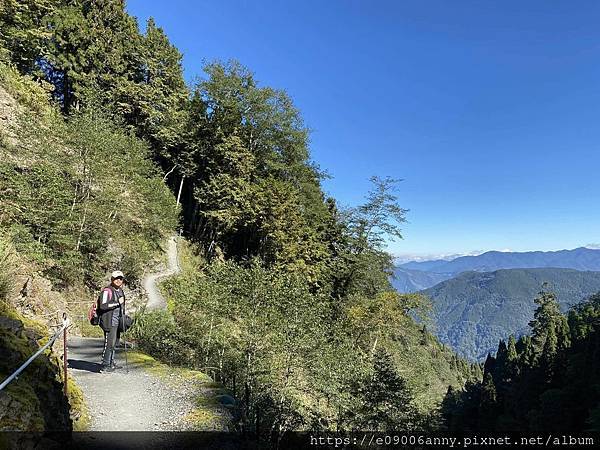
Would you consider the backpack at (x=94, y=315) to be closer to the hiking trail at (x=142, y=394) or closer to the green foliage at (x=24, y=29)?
the hiking trail at (x=142, y=394)

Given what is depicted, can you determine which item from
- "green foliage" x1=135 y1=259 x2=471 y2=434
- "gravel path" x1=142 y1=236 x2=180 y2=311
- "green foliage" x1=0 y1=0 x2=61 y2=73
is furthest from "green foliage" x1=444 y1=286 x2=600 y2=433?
"green foliage" x1=0 y1=0 x2=61 y2=73

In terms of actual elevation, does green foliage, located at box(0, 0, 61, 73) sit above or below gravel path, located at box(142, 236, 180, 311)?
above

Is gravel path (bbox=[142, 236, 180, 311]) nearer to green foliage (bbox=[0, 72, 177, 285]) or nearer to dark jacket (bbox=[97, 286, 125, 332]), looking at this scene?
green foliage (bbox=[0, 72, 177, 285])

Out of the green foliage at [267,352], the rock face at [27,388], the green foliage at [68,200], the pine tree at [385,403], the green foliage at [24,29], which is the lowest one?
the pine tree at [385,403]

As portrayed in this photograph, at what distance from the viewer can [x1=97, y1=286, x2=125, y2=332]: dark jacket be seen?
25.7 ft

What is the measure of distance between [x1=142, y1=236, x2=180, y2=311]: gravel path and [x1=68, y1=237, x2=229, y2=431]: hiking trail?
7.55 meters

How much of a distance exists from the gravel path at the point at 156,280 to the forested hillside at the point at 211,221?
108 cm

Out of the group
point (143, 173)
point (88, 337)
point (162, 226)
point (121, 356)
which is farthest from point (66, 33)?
point (121, 356)

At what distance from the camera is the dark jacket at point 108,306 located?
7820 millimetres

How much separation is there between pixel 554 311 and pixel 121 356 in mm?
69434

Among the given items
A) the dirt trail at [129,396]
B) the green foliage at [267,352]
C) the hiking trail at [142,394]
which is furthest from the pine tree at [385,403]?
the dirt trail at [129,396]

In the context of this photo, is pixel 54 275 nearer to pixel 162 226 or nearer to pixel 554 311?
pixel 162 226

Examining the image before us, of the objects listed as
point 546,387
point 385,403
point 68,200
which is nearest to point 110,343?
point 68,200

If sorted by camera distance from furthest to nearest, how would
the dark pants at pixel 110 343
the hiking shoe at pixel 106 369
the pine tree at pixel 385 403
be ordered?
the pine tree at pixel 385 403 → the hiking shoe at pixel 106 369 → the dark pants at pixel 110 343
